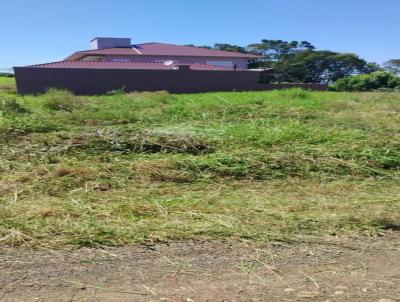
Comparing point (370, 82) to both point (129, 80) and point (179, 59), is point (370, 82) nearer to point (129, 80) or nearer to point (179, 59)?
point (179, 59)

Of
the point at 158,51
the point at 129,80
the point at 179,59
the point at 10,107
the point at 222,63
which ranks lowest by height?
the point at 10,107

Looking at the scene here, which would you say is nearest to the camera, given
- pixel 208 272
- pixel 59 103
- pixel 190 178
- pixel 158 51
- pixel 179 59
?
pixel 208 272

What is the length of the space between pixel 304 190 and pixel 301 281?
7.47 feet

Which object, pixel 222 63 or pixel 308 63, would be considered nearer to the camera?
pixel 222 63

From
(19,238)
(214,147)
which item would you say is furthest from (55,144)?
(19,238)

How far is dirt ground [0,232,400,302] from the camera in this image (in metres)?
2.61

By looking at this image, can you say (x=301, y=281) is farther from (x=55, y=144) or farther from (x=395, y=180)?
(x=55, y=144)

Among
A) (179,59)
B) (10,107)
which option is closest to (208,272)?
(10,107)

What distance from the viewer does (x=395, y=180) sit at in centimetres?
541

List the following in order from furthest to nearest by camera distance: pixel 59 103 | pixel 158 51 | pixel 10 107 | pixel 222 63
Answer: pixel 222 63 < pixel 158 51 < pixel 59 103 < pixel 10 107

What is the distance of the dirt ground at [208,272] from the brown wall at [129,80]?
17.0 meters

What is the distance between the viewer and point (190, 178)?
17.1 feet

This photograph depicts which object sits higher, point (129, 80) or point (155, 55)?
point (155, 55)

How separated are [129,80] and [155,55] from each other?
1750 centimetres
